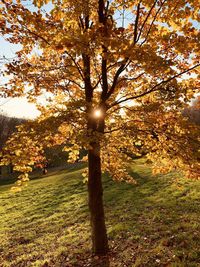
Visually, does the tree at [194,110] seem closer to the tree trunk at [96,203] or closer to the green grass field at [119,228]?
the green grass field at [119,228]

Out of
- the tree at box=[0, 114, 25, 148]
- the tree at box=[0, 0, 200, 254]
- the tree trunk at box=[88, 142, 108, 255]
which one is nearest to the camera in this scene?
the tree at box=[0, 0, 200, 254]

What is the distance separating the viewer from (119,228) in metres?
14.0

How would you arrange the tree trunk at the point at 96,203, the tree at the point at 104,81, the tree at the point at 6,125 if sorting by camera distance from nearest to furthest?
the tree at the point at 104,81, the tree trunk at the point at 96,203, the tree at the point at 6,125

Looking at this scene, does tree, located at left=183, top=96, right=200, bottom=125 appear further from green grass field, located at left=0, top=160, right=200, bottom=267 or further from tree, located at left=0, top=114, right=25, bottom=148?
tree, located at left=0, top=114, right=25, bottom=148

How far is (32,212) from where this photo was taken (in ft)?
77.9

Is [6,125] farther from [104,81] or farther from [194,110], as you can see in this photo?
[104,81]

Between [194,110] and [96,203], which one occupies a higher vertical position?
[194,110]

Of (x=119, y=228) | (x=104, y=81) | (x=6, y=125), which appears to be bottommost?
(x=119, y=228)

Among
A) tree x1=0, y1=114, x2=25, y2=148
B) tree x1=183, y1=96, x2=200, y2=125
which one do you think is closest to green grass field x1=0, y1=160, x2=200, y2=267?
tree x1=183, y1=96, x2=200, y2=125

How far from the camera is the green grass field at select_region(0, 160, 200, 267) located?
10.3 metres

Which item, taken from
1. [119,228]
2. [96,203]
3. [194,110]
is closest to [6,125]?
[194,110]

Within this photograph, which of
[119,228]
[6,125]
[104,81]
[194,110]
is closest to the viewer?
[104,81]

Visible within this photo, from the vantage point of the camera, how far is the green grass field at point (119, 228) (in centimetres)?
1032

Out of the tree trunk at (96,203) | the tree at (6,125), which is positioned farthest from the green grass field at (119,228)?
the tree at (6,125)
